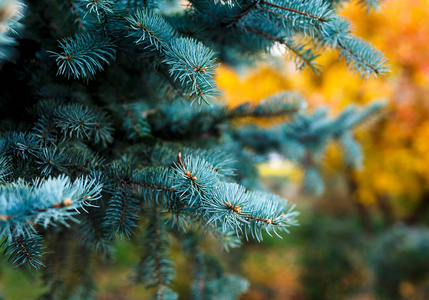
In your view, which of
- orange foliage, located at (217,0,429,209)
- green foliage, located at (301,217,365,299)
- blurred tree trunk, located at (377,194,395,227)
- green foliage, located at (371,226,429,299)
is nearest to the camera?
green foliage, located at (371,226,429,299)

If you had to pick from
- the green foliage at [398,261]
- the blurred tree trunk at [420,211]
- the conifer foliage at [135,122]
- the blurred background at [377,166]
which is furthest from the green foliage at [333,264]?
the conifer foliage at [135,122]

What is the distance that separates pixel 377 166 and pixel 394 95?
1.29 m

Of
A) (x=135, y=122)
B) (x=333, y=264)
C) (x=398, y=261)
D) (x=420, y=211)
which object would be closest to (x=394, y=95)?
(x=398, y=261)

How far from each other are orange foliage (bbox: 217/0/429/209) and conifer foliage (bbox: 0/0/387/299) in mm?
3608

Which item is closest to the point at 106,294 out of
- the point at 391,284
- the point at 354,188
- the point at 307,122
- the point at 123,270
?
the point at 123,270

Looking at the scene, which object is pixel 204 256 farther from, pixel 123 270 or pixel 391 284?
pixel 123 270

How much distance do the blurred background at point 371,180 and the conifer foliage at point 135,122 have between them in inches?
95.2

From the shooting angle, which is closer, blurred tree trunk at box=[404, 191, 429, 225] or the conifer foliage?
the conifer foliage

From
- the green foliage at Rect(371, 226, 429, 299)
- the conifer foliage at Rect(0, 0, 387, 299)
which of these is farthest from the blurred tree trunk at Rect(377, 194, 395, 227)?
the conifer foliage at Rect(0, 0, 387, 299)

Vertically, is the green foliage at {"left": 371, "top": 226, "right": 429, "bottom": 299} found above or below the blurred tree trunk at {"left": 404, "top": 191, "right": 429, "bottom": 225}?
below

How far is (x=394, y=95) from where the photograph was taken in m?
4.89

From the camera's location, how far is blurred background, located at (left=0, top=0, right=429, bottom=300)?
353cm

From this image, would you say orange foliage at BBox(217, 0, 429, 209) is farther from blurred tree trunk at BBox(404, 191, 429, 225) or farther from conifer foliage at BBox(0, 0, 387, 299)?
conifer foliage at BBox(0, 0, 387, 299)

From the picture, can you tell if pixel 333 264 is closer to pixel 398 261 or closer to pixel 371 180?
pixel 398 261
